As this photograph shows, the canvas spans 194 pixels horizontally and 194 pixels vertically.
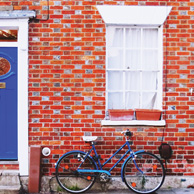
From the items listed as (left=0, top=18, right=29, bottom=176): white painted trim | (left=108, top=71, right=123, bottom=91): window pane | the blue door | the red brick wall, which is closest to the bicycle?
the red brick wall

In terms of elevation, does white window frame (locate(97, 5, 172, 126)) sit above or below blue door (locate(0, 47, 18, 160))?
above

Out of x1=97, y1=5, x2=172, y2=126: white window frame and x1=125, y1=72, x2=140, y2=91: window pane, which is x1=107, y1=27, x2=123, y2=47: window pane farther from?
x1=125, y1=72, x2=140, y2=91: window pane

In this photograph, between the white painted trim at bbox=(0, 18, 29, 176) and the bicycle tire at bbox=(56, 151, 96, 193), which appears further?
the white painted trim at bbox=(0, 18, 29, 176)

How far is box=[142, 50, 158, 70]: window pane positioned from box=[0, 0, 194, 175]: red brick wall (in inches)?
8.8

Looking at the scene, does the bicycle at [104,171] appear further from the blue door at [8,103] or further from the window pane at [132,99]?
the blue door at [8,103]

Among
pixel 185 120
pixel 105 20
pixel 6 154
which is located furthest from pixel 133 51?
pixel 6 154

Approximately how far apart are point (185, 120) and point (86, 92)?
73.3 inches

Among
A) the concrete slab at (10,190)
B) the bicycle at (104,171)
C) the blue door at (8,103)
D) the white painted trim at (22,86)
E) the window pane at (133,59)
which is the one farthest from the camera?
the window pane at (133,59)

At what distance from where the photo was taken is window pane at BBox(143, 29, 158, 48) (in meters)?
6.02

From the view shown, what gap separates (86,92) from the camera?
5.86 m

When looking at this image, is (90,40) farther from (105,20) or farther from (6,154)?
(6,154)

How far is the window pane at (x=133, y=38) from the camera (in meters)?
6.00

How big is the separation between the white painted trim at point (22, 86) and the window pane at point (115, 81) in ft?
4.98

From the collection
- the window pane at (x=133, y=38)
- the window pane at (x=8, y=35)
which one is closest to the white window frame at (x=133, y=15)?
the window pane at (x=133, y=38)
